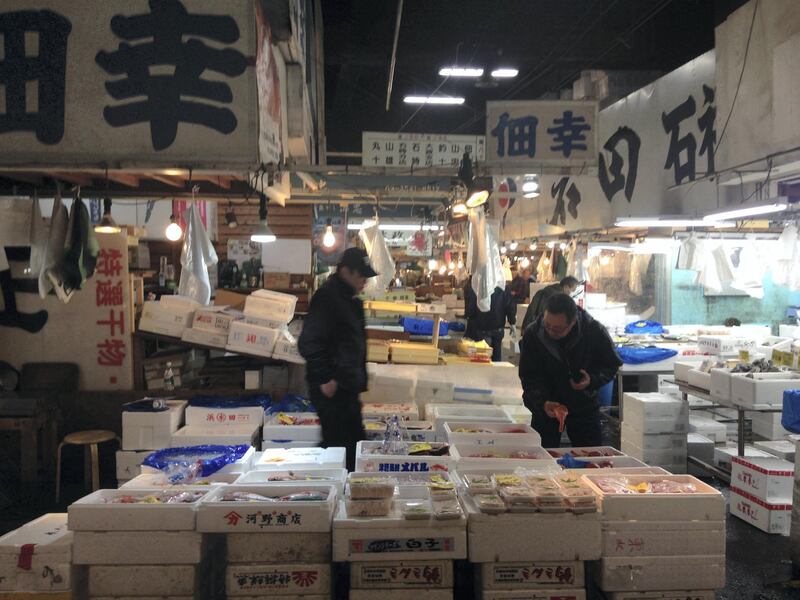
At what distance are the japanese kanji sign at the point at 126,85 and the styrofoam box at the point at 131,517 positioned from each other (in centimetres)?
269

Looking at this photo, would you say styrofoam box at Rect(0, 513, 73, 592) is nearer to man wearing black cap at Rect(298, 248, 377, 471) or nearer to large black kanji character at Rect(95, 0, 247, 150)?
man wearing black cap at Rect(298, 248, 377, 471)

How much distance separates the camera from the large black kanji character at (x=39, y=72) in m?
4.79

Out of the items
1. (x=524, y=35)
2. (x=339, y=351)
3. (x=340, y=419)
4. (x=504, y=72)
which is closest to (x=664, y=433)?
(x=340, y=419)

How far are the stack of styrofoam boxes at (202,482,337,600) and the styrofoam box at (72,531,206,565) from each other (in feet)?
0.50

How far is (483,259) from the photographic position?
7.48 metres

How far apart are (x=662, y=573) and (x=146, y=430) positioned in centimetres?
536

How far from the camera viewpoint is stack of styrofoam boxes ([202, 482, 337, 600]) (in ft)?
10.5

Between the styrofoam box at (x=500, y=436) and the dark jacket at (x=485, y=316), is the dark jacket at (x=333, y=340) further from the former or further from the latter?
the dark jacket at (x=485, y=316)

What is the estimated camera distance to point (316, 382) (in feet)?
16.6

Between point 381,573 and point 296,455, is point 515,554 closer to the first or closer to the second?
point 381,573

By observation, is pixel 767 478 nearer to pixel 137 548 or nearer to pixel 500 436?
pixel 500 436

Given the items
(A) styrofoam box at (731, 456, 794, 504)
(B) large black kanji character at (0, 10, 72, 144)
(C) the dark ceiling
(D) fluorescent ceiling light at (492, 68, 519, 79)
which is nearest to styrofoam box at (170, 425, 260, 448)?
(B) large black kanji character at (0, 10, 72, 144)

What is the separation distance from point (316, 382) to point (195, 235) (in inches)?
76.9

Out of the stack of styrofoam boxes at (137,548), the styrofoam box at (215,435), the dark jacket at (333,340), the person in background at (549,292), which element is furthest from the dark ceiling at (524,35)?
the stack of styrofoam boxes at (137,548)
